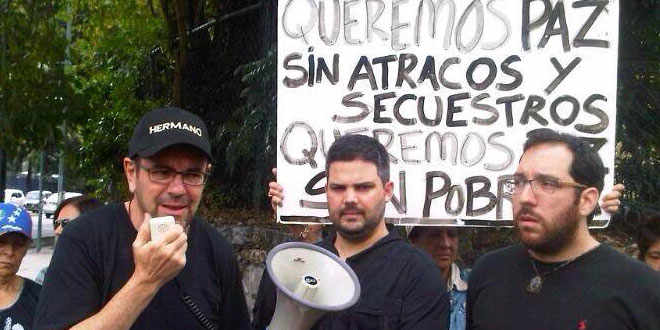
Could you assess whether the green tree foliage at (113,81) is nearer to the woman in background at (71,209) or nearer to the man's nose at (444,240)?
the woman in background at (71,209)

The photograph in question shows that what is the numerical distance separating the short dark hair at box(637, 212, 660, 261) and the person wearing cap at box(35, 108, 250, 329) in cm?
192

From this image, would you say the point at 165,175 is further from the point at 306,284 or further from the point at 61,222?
the point at 61,222

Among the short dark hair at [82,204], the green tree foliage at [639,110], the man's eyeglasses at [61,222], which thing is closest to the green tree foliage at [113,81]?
the short dark hair at [82,204]

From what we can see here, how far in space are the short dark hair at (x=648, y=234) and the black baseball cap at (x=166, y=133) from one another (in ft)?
6.79

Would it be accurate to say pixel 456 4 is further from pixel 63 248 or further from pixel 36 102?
pixel 36 102

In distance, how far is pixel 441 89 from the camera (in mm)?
3533

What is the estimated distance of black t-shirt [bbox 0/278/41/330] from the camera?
349 centimetres

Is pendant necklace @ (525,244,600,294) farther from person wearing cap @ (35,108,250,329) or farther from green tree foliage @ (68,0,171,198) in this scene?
green tree foliage @ (68,0,171,198)

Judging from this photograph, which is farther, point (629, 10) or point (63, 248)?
point (629, 10)

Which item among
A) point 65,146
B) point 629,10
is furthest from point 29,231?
point 65,146

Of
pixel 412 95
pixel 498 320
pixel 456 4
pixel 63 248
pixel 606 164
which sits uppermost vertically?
pixel 456 4

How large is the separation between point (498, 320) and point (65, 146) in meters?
7.49

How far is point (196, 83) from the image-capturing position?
670cm

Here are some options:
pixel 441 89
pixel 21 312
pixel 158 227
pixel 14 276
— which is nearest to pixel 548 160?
pixel 441 89
